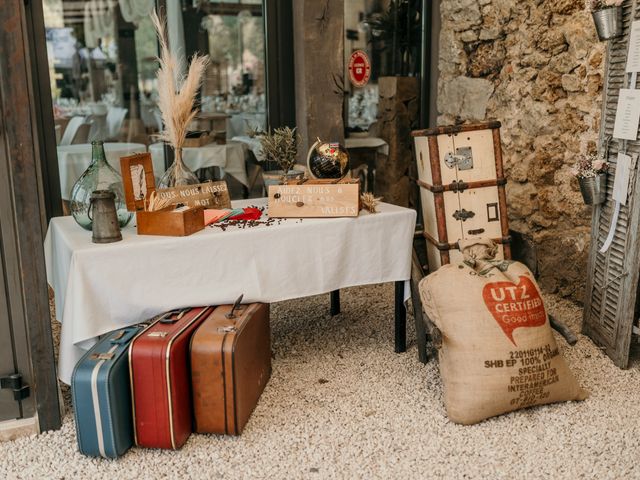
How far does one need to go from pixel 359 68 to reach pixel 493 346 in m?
3.01

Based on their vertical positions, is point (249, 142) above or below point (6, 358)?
above

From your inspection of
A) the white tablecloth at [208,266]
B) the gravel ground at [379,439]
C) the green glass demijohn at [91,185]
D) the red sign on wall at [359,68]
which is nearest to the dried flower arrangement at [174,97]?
the green glass demijohn at [91,185]

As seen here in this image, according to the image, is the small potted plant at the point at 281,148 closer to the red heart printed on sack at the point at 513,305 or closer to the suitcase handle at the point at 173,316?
the suitcase handle at the point at 173,316

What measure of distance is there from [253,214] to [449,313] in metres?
0.92

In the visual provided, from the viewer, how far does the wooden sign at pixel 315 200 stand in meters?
2.73

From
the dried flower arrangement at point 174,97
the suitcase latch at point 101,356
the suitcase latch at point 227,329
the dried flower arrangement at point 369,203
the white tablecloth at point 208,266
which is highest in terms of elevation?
the dried flower arrangement at point 174,97

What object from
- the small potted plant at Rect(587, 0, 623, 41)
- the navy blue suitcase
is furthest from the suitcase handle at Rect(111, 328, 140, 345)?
the small potted plant at Rect(587, 0, 623, 41)

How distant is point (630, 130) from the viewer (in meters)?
2.79

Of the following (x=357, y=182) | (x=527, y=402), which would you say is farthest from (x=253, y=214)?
(x=527, y=402)

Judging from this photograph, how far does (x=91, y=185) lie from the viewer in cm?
249

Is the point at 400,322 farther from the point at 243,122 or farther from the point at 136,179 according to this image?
the point at 243,122

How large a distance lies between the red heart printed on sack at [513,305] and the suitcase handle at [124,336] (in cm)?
130

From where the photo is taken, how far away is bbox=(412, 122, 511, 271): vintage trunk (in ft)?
10.3

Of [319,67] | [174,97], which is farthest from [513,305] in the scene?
[319,67]
